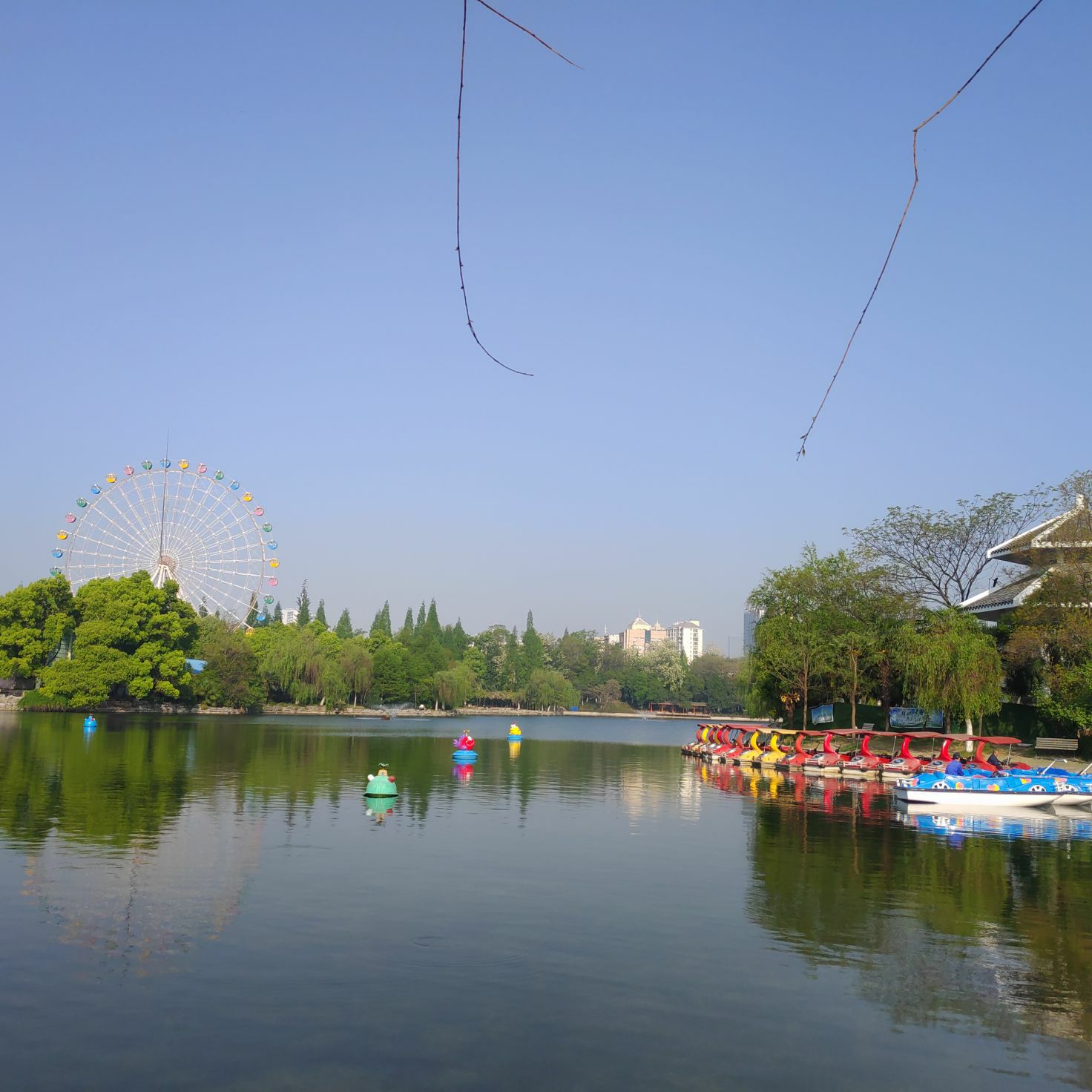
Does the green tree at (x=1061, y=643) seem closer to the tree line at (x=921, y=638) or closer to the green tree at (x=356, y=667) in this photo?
the tree line at (x=921, y=638)

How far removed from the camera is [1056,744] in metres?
49.5

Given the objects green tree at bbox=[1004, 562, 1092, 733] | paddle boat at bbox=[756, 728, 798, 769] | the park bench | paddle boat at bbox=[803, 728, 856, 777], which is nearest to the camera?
green tree at bbox=[1004, 562, 1092, 733]

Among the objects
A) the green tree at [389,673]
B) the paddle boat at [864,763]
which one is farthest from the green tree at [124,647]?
the paddle boat at [864,763]

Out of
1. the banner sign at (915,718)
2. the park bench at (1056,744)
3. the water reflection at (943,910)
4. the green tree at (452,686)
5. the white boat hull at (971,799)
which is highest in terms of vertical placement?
the green tree at (452,686)

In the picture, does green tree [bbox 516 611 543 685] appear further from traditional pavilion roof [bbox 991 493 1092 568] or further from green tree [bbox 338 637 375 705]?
traditional pavilion roof [bbox 991 493 1092 568]

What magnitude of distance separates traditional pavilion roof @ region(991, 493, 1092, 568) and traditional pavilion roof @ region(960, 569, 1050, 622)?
3.24 ft

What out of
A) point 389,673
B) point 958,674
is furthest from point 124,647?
point 958,674

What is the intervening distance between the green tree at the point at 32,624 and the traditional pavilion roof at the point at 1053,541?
265 feet

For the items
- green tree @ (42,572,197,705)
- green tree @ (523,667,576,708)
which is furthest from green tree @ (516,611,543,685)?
green tree @ (42,572,197,705)

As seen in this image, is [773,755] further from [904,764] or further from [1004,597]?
[1004,597]

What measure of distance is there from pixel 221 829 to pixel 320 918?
33.5ft

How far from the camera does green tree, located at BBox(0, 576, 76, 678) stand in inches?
3765

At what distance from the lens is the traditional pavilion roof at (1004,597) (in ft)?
182

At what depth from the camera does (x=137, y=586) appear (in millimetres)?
100062
